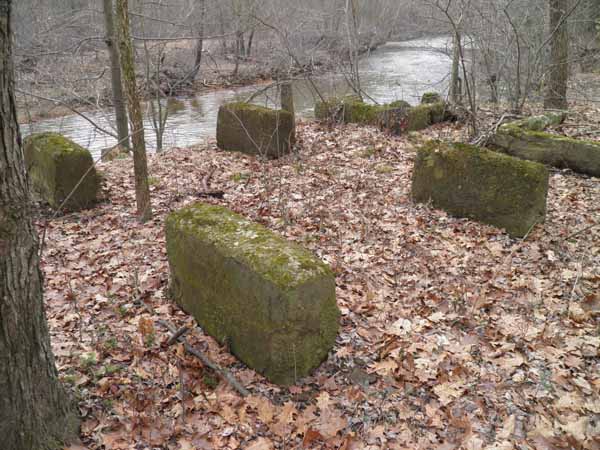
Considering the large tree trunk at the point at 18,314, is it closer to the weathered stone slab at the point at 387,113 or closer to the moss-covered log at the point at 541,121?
the moss-covered log at the point at 541,121

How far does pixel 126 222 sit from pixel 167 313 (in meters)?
2.61

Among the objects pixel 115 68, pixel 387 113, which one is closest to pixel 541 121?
pixel 387 113

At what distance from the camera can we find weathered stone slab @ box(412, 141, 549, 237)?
5.45 metres

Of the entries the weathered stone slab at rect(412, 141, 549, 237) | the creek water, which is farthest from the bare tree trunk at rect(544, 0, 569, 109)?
the weathered stone slab at rect(412, 141, 549, 237)

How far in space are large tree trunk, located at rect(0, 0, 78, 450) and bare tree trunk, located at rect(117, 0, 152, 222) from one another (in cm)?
288

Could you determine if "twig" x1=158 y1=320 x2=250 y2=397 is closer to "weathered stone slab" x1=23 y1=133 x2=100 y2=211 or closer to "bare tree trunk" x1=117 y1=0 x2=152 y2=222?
"bare tree trunk" x1=117 y1=0 x2=152 y2=222

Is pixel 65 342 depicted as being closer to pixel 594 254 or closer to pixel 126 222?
pixel 126 222

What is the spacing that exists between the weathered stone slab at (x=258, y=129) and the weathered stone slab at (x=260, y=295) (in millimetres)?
4914

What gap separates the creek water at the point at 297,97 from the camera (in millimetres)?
13539

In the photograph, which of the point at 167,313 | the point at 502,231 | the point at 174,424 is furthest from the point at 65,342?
the point at 502,231

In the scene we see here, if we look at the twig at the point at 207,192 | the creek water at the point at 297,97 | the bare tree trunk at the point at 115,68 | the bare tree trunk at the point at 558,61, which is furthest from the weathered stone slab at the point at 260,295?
the bare tree trunk at the point at 558,61

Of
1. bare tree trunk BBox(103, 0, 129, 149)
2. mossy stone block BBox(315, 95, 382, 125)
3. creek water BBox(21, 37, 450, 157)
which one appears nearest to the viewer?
bare tree trunk BBox(103, 0, 129, 149)

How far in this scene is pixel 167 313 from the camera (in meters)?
4.32

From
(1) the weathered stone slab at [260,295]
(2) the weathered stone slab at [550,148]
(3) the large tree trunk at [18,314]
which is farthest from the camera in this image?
(2) the weathered stone slab at [550,148]
